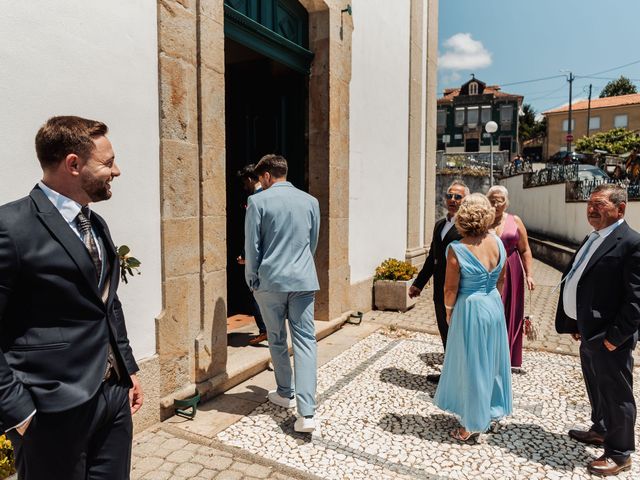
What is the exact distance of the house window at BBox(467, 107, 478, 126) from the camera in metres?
53.4

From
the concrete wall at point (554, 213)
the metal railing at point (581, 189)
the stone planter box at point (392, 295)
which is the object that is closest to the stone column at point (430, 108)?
the stone planter box at point (392, 295)

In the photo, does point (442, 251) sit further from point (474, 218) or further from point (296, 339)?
point (296, 339)

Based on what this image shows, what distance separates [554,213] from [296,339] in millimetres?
14758

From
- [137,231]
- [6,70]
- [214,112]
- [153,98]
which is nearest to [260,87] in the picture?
[214,112]

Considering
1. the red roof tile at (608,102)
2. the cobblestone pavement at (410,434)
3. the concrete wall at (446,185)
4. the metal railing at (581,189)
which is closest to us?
the cobblestone pavement at (410,434)

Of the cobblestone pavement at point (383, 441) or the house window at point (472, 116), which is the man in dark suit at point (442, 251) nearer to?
the cobblestone pavement at point (383, 441)

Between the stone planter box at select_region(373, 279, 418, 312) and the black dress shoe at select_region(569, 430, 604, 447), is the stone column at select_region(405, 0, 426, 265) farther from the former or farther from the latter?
the black dress shoe at select_region(569, 430, 604, 447)

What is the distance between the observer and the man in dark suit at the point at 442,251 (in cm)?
455

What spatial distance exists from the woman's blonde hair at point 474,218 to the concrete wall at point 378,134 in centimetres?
362

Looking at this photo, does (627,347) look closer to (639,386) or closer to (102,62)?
(639,386)

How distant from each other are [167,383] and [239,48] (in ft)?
14.8

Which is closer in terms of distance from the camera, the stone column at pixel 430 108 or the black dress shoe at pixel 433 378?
the black dress shoe at pixel 433 378

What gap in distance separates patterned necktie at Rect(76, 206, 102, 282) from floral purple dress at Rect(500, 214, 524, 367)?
3759mm

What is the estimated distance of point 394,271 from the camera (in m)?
7.85
